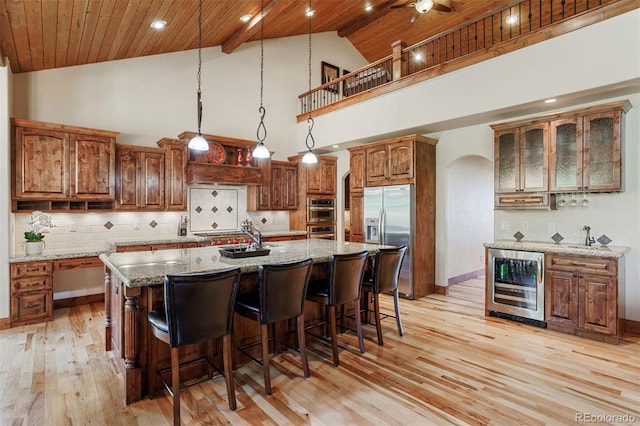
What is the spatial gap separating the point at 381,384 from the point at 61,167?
4.90 metres

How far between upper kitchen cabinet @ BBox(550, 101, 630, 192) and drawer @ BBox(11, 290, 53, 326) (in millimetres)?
6589

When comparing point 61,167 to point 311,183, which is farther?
point 311,183

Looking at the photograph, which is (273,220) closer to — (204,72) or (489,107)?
(204,72)

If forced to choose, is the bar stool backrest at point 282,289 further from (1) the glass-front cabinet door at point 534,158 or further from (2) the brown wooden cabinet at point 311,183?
(2) the brown wooden cabinet at point 311,183

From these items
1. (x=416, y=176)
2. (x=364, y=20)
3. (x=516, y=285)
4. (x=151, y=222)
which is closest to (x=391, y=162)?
(x=416, y=176)

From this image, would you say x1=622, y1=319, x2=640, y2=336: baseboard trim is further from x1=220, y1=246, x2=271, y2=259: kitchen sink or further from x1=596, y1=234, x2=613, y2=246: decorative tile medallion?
x1=220, y1=246, x2=271, y2=259: kitchen sink

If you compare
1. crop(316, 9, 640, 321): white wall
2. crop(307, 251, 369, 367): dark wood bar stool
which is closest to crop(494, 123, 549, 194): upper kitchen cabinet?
crop(316, 9, 640, 321): white wall

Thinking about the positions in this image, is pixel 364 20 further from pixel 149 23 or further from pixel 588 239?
pixel 588 239

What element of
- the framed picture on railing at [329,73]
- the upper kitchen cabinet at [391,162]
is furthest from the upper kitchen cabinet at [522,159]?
the framed picture on railing at [329,73]

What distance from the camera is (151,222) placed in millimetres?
5812

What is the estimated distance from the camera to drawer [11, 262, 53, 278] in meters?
4.18

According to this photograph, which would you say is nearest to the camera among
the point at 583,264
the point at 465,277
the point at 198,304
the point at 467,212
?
the point at 198,304

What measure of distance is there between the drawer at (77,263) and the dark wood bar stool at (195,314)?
9.70 ft

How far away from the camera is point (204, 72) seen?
21.5 feet
